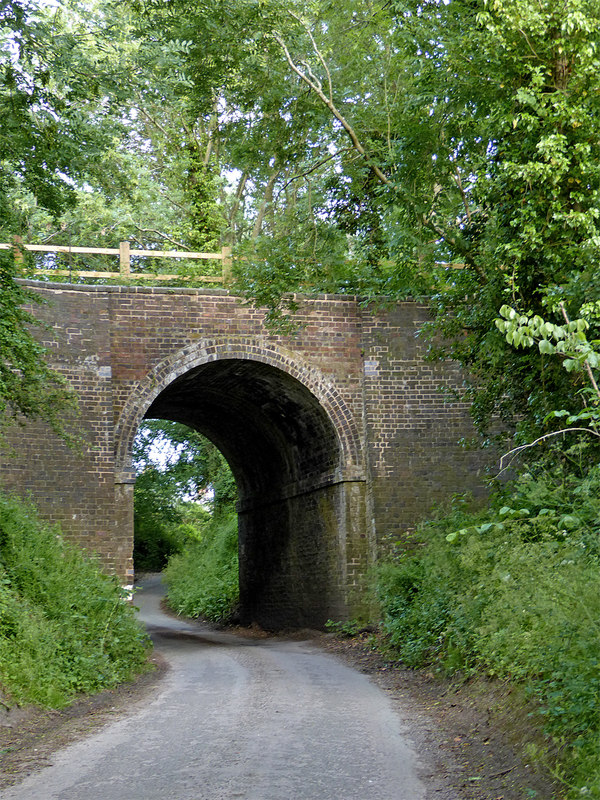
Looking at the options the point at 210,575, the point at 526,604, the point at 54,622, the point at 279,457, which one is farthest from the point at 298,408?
the point at 210,575

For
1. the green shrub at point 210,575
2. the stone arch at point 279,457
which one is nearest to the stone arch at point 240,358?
the stone arch at point 279,457

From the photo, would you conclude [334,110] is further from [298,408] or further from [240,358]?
[298,408]

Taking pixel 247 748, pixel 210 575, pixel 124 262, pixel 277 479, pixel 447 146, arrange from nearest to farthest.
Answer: pixel 247 748 → pixel 447 146 → pixel 124 262 → pixel 277 479 → pixel 210 575

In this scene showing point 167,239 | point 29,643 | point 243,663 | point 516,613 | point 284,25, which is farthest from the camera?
point 167,239

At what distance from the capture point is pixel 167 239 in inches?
998

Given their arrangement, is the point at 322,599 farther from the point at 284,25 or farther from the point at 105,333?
the point at 284,25

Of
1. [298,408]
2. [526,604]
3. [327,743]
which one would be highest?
[298,408]

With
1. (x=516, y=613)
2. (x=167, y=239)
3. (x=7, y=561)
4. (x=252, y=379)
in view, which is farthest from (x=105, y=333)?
(x=167, y=239)

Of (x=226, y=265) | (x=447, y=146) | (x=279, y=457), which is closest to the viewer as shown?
(x=447, y=146)

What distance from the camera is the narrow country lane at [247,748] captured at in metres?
5.38

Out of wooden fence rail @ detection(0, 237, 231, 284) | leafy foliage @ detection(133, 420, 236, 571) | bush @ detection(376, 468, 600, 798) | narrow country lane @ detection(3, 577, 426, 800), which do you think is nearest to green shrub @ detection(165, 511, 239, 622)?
leafy foliage @ detection(133, 420, 236, 571)

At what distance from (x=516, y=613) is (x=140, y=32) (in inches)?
292

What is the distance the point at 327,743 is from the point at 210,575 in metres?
19.2

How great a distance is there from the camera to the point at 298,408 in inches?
633
